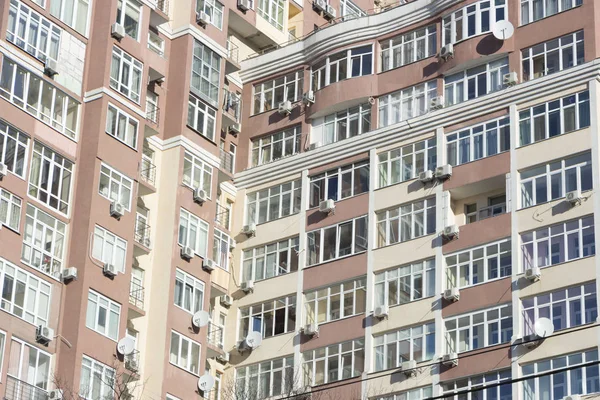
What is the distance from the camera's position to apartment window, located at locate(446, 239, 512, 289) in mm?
48938

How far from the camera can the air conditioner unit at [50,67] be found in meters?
49.4

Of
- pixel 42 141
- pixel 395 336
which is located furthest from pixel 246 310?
pixel 42 141

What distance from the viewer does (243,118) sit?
59.3 m

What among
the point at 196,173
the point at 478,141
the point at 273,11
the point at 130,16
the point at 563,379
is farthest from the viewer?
the point at 273,11

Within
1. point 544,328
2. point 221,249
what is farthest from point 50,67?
point 544,328

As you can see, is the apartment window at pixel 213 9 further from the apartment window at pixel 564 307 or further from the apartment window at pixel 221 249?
the apartment window at pixel 564 307

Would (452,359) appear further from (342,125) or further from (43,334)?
(43,334)

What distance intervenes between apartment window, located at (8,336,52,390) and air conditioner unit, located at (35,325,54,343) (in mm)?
344

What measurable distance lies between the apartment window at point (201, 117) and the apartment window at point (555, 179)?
12.7 meters

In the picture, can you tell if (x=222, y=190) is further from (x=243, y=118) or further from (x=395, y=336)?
(x=395, y=336)

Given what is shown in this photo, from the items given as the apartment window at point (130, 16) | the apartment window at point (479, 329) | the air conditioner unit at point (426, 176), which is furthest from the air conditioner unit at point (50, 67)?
the apartment window at point (479, 329)

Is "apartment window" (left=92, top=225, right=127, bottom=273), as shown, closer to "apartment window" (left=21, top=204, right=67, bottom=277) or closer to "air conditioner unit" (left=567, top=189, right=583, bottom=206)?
"apartment window" (left=21, top=204, right=67, bottom=277)

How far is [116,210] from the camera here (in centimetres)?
4950

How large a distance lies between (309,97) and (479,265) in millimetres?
11313
